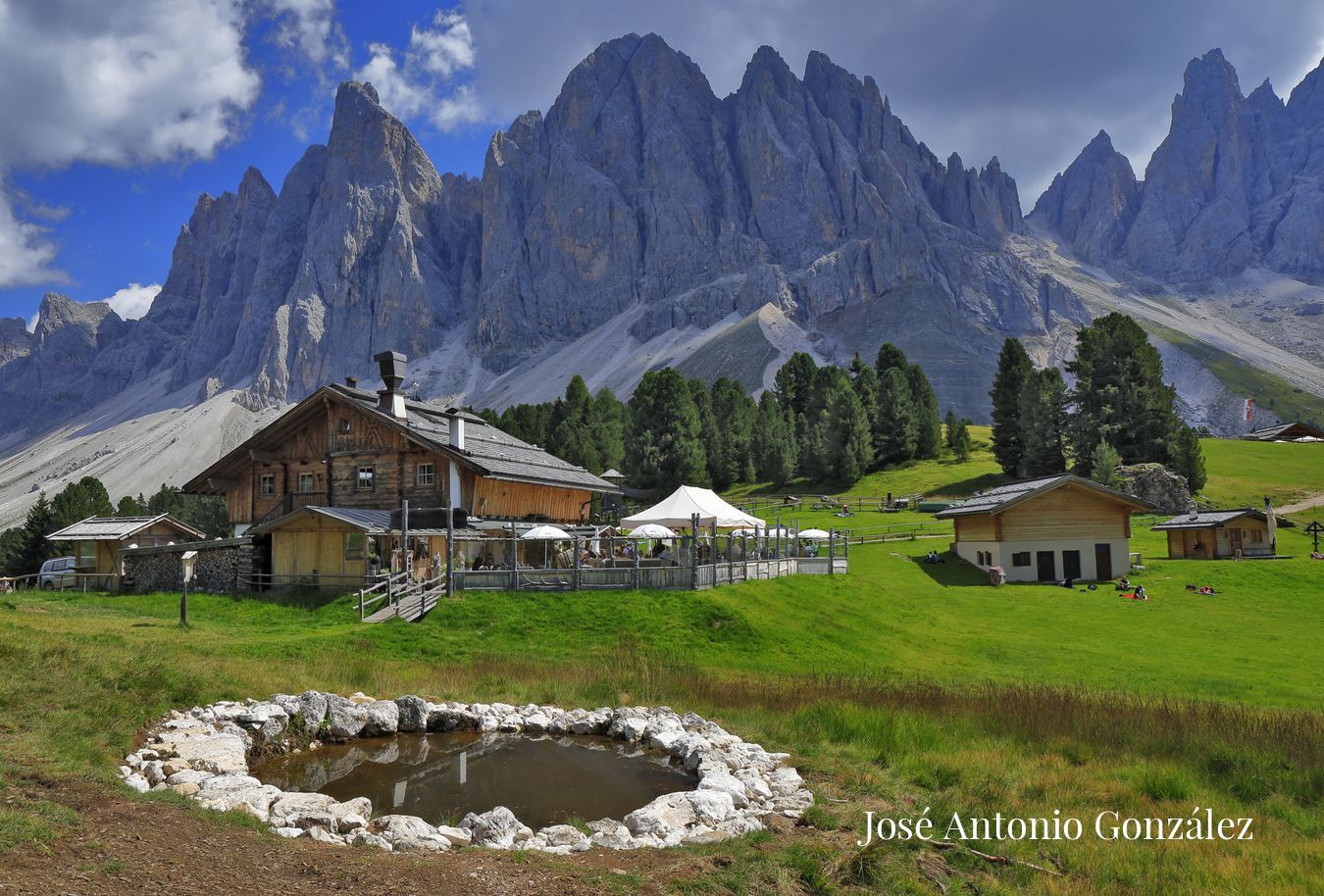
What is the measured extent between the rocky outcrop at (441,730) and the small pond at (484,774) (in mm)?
331

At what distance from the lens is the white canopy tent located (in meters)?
30.9

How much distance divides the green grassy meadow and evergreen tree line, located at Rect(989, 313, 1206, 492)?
36.8m

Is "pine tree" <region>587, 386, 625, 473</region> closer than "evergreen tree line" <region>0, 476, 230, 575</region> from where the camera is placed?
No

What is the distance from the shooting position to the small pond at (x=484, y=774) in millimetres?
11156

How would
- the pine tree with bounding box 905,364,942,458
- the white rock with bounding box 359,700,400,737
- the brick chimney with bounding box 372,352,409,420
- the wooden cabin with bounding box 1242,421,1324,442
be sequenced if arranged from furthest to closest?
the wooden cabin with bounding box 1242,421,1324,442 → the pine tree with bounding box 905,364,942,458 → the brick chimney with bounding box 372,352,409,420 → the white rock with bounding box 359,700,400,737

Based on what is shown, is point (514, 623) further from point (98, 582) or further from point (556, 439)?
point (556, 439)

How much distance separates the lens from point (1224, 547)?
42719mm

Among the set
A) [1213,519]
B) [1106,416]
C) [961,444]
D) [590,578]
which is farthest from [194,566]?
[961,444]

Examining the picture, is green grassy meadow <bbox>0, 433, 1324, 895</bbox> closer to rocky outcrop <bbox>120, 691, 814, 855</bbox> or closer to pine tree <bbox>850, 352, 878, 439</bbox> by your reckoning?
rocky outcrop <bbox>120, 691, 814, 855</bbox>

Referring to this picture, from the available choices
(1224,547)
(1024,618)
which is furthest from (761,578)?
(1224,547)

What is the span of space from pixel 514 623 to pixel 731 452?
65439 millimetres

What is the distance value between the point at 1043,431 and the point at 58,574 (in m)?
69.8

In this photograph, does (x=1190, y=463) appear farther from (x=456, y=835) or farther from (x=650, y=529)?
(x=456, y=835)

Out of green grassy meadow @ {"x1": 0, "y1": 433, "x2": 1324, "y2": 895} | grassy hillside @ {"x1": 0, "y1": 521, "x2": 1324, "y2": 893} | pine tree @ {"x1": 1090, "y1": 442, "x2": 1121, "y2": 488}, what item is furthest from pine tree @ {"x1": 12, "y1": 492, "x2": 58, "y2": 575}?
pine tree @ {"x1": 1090, "y1": 442, "x2": 1121, "y2": 488}
